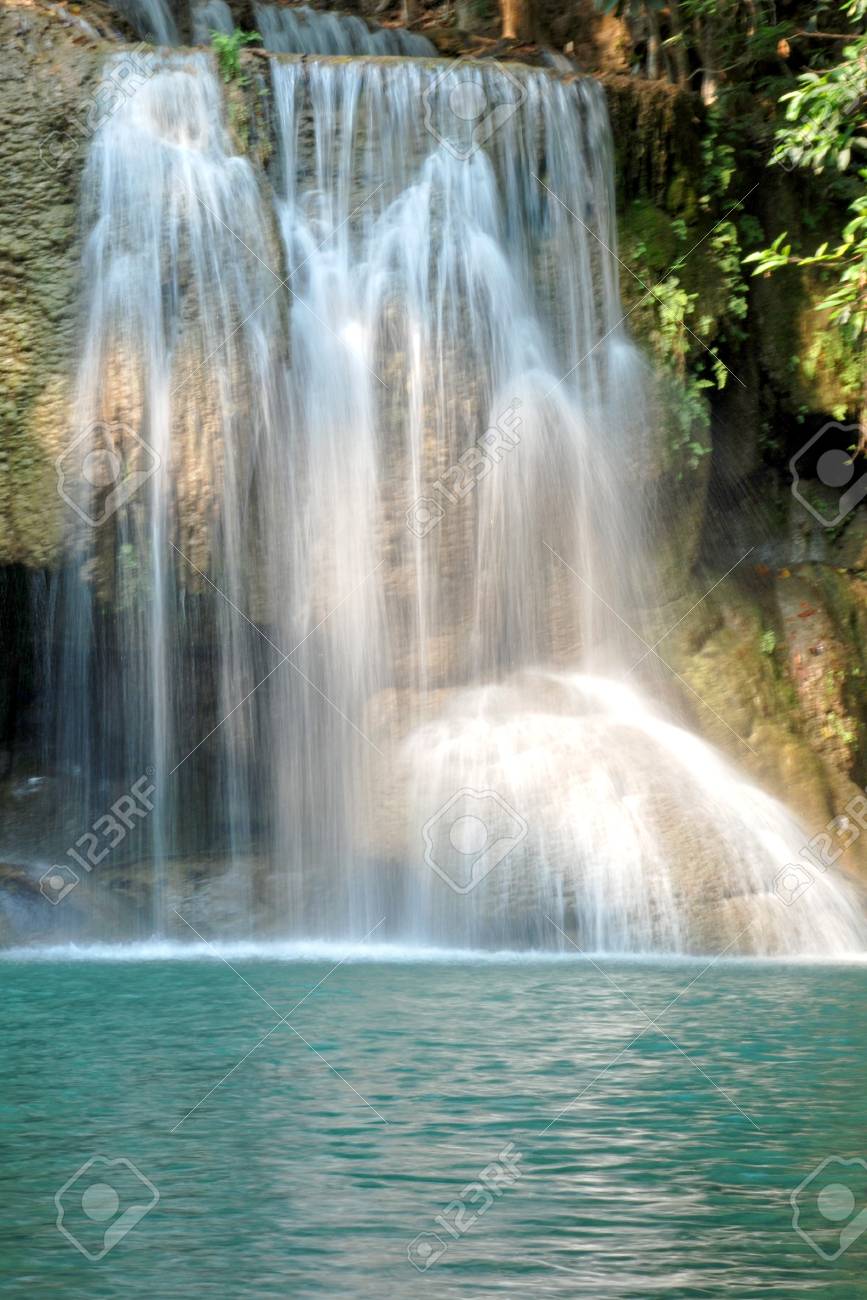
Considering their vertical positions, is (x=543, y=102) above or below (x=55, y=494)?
above

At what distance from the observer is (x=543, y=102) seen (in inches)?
554

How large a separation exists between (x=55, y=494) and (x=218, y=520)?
130 centimetres

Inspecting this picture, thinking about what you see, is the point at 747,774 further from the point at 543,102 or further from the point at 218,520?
the point at 543,102

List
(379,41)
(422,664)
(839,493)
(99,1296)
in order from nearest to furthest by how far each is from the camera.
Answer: (99,1296)
(422,664)
(839,493)
(379,41)

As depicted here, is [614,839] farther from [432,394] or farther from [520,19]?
[520,19]

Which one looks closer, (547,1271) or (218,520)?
(547,1271)

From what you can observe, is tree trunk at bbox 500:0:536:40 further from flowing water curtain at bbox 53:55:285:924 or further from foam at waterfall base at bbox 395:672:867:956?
foam at waterfall base at bbox 395:672:867:956

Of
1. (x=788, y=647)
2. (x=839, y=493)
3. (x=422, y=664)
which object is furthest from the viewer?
(x=839, y=493)

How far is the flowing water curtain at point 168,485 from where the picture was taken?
12234mm

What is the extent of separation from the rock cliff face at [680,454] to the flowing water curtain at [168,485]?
0.31 m

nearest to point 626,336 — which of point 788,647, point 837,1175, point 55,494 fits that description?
point 788,647

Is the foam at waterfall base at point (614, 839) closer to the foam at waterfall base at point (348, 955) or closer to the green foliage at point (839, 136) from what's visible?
the foam at waterfall base at point (348, 955)

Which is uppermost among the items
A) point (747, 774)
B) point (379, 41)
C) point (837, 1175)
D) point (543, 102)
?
point (379, 41)

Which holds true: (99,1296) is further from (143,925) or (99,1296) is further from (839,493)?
(839,493)
